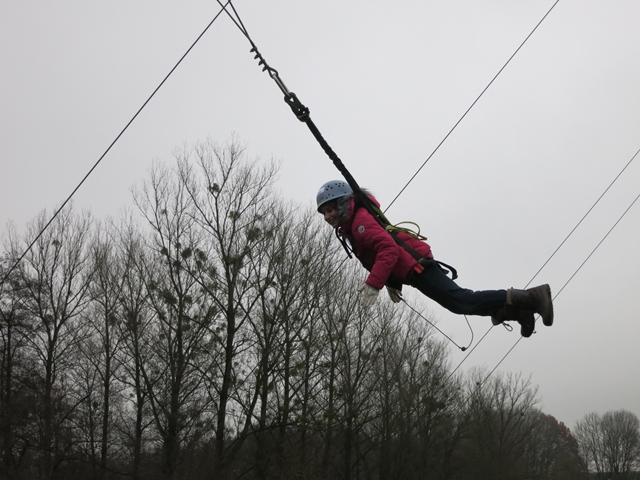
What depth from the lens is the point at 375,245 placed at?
15.6 ft

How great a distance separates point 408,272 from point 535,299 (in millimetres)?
893

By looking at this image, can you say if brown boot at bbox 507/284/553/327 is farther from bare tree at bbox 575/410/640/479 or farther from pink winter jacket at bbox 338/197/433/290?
bare tree at bbox 575/410/640/479

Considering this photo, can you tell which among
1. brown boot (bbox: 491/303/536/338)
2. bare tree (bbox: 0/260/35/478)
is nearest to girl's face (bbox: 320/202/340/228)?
brown boot (bbox: 491/303/536/338)

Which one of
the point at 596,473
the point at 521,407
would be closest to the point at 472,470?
the point at 521,407

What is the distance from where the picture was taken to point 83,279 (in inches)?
931

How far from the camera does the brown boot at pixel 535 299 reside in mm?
4695

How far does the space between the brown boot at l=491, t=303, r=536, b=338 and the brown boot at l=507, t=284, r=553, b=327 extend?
2.3 inches

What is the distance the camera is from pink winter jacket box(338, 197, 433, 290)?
4629mm

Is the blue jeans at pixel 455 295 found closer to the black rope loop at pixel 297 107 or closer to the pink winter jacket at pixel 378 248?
the pink winter jacket at pixel 378 248

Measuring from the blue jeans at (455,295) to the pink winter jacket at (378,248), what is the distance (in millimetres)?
123

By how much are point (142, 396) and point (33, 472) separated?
373 centimetres

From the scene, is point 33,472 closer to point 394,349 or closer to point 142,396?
point 142,396

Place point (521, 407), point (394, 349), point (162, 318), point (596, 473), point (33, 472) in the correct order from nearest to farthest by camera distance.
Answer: point (33, 472), point (162, 318), point (394, 349), point (521, 407), point (596, 473)

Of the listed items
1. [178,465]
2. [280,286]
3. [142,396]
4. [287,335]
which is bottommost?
[178,465]
